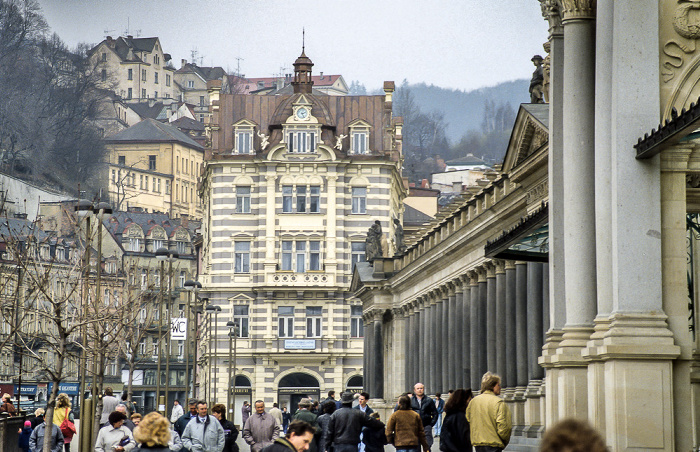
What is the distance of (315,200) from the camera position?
9406 cm

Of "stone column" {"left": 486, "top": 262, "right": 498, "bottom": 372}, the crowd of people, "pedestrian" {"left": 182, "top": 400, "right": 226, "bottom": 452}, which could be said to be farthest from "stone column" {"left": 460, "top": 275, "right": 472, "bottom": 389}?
"pedestrian" {"left": 182, "top": 400, "right": 226, "bottom": 452}

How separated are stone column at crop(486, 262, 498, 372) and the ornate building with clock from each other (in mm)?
43750

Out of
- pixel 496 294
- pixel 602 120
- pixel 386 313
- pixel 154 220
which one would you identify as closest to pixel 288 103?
pixel 386 313

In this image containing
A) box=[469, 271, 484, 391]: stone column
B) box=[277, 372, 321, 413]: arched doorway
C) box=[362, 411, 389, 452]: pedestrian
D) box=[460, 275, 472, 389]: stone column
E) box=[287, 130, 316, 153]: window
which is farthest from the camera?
box=[287, 130, 316, 153]: window

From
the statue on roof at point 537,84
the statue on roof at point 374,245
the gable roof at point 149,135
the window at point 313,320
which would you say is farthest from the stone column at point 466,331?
the gable roof at point 149,135

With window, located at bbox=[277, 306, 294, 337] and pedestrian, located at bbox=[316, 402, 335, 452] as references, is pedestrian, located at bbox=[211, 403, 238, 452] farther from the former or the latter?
window, located at bbox=[277, 306, 294, 337]

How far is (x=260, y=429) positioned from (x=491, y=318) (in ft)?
79.8

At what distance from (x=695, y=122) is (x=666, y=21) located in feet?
9.26

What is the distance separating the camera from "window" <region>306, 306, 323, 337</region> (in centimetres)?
9419

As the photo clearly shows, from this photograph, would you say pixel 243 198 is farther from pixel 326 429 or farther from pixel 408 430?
pixel 408 430

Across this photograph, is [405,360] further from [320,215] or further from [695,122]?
[695,122]

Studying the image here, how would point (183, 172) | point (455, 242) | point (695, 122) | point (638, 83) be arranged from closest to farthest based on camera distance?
point (695, 122) < point (638, 83) < point (455, 242) < point (183, 172)

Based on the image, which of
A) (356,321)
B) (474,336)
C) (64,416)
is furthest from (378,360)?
(64,416)

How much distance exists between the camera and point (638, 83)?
1747cm
